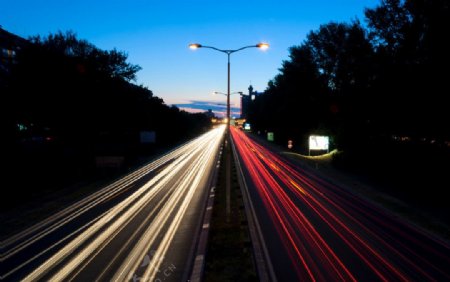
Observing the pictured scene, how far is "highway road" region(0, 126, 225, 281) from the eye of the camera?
8.74 m

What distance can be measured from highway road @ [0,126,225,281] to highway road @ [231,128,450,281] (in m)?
2.83

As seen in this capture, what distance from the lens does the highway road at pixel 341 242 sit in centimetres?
859

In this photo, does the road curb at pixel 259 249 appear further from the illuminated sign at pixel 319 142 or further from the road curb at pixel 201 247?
the illuminated sign at pixel 319 142

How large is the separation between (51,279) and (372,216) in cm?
1193

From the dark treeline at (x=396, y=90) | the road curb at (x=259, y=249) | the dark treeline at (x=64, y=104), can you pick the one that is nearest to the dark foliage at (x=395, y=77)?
the dark treeline at (x=396, y=90)

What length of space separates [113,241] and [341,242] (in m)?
7.54

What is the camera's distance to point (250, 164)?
31.8 metres

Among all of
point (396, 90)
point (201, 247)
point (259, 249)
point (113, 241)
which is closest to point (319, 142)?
point (396, 90)

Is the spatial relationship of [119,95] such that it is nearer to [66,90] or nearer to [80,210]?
[66,90]

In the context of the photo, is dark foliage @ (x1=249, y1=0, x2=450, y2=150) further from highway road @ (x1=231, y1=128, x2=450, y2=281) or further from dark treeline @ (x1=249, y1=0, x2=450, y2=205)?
highway road @ (x1=231, y1=128, x2=450, y2=281)

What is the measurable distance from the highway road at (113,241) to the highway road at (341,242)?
2.83 metres

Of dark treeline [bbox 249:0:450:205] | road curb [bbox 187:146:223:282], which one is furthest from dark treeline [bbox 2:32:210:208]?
dark treeline [bbox 249:0:450:205]

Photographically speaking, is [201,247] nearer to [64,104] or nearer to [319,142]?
[64,104]

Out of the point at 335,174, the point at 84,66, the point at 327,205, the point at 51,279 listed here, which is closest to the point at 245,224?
the point at 327,205
